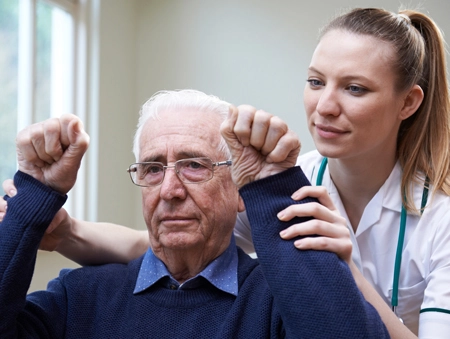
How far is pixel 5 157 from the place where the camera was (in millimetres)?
3254

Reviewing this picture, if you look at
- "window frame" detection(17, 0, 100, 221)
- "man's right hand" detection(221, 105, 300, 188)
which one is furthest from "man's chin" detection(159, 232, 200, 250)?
"window frame" detection(17, 0, 100, 221)

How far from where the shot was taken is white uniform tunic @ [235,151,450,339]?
1.57 m

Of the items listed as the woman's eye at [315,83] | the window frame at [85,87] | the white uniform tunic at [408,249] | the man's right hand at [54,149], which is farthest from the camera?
the window frame at [85,87]

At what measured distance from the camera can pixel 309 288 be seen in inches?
41.8

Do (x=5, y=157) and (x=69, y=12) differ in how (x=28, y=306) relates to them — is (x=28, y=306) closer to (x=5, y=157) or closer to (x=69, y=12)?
(x=5, y=157)

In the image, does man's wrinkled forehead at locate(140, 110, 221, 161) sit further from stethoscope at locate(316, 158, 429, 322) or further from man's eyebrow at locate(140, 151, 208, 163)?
stethoscope at locate(316, 158, 429, 322)

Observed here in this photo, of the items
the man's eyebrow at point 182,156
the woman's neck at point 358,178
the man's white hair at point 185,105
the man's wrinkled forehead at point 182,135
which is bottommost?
the woman's neck at point 358,178

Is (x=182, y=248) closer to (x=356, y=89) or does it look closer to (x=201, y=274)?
(x=201, y=274)

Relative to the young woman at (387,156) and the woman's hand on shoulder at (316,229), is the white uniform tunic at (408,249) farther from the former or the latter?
the woman's hand on shoulder at (316,229)

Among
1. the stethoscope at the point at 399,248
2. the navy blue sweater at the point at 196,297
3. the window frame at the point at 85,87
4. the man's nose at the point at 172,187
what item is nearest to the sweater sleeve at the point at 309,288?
the navy blue sweater at the point at 196,297

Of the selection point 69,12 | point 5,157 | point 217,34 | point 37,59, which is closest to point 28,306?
point 5,157

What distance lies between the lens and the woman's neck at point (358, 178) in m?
1.80

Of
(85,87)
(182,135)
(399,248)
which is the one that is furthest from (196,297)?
(85,87)

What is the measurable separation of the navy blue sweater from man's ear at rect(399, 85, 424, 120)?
0.63m
